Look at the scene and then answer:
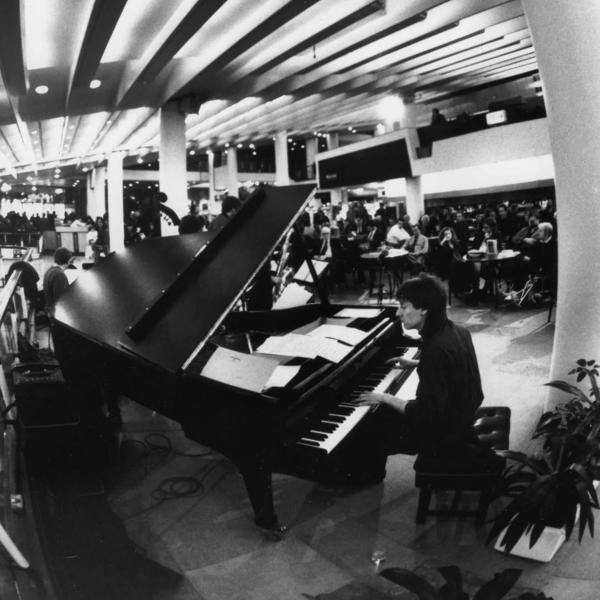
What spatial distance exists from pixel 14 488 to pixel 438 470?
2.43 metres

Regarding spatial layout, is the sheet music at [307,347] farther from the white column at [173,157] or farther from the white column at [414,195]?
the white column at [414,195]

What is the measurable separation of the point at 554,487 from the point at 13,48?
22.9 feet

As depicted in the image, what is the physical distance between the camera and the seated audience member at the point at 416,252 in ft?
33.0

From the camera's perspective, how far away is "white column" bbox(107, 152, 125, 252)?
10945 millimetres

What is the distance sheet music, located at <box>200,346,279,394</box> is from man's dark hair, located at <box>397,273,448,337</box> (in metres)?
0.73

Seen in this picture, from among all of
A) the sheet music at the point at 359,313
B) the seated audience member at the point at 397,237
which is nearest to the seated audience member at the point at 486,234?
the seated audience member at the point at 397,237

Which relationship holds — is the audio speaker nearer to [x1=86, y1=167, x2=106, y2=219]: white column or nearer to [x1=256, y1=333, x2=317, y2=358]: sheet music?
[x1=256, y1=333, x2=317, y2=358]: sheet music

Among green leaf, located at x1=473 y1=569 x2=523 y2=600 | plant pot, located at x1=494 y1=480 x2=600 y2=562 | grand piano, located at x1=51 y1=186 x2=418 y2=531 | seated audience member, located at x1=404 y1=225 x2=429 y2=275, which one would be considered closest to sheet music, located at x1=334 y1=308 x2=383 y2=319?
grand piano, located at x1=51 y1=186 x2=418 y2=531

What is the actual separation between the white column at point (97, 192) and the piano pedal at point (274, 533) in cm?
2524

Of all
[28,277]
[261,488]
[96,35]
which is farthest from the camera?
[96,35]

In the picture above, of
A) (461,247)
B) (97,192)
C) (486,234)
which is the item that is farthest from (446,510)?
(97,192)

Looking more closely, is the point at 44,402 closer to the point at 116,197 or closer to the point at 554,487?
the point at 554,487

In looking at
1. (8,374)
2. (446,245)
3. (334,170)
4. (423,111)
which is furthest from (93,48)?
(423,111)

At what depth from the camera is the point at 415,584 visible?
143 centimetres
